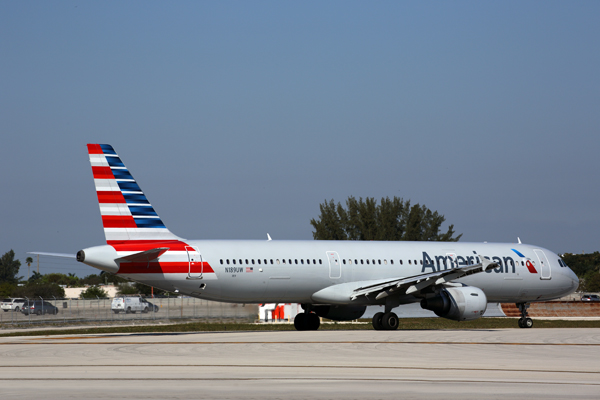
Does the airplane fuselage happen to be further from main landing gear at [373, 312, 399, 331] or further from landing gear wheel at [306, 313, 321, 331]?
landing gear wheel at [306, 313, 321, 331]

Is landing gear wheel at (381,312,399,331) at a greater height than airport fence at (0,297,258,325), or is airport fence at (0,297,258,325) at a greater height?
airport fence at (0,297,258,325)

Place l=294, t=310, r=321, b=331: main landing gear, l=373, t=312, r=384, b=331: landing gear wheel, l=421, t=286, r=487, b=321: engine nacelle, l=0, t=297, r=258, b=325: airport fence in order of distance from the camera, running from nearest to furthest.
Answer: l=421, t=286, r=487, b=321: engine nacelle < l=373, t=312, r=384, b=331: landing gear wheel < l=294, t=310, r=321, b=331: main landing gear < l=0, t=297, r=258, b=325: airport fence

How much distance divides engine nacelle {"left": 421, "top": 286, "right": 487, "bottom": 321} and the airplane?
4 cm

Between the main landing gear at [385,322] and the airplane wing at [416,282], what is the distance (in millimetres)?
802

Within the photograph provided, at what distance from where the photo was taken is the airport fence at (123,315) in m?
44.4

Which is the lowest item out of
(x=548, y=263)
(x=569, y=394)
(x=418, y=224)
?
(x=569, y=394)

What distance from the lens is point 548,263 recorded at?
3753 centimetres

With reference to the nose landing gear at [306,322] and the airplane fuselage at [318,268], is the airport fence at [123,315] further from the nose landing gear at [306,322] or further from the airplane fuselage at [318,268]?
the airplane fuselage at [318,268]

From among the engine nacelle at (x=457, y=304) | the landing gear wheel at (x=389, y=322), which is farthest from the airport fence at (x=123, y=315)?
the engine nacelle at (x=457, y=304)

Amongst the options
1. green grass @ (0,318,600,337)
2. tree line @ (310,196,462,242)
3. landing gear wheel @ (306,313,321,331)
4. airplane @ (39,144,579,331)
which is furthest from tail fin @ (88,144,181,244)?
tree line @ (310,196,462,242)

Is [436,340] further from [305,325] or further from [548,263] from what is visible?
[548,263]

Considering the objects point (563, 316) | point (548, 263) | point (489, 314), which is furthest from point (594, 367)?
point (563, 316)

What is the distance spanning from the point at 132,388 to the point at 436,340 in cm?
1412

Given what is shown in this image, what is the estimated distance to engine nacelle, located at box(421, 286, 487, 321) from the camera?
30859 mm
